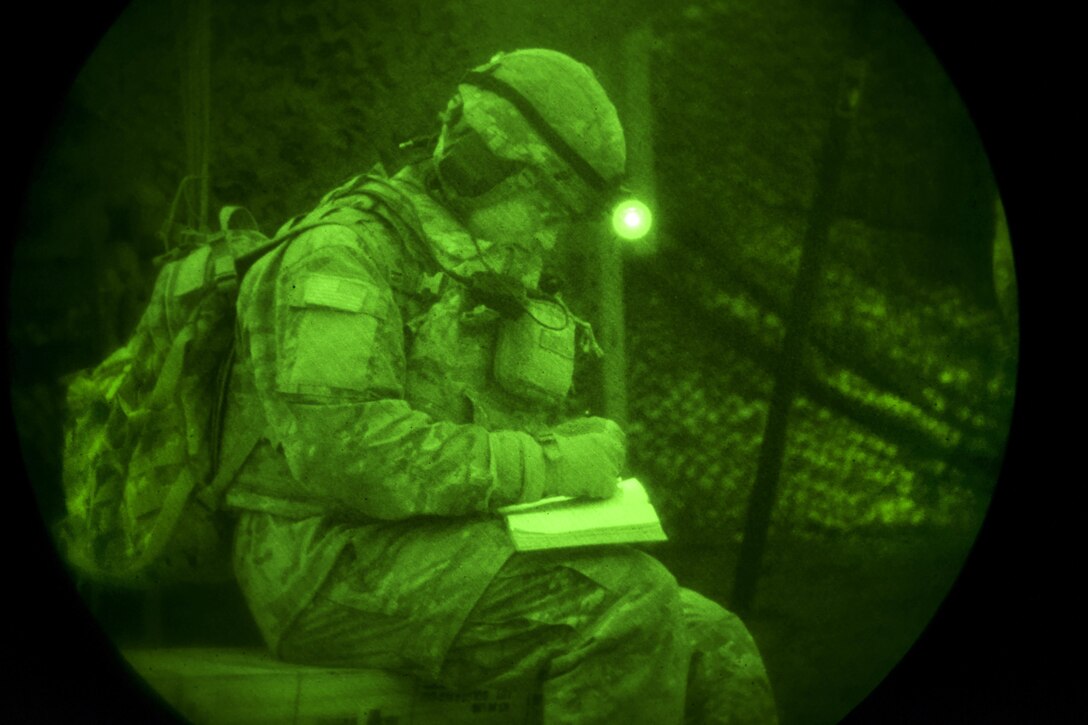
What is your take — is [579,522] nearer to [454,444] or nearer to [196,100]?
[454,444]

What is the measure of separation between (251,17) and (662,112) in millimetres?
954

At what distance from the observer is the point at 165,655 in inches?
113

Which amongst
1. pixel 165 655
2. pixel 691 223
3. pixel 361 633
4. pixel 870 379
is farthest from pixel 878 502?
pixel 165 655

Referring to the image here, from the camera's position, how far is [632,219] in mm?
2820

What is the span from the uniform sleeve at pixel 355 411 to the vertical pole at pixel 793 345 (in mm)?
551

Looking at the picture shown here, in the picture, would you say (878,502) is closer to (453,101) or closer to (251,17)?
(453,101)

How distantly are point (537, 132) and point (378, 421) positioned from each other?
73cm

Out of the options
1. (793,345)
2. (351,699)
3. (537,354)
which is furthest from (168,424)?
(793,345)

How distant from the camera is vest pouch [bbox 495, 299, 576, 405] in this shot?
2.74 metres

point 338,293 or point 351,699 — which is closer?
point 338,293

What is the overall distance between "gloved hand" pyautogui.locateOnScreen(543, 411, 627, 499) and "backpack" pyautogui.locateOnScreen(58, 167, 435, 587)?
1.82ft

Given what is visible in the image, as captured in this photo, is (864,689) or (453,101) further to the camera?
(864,689)

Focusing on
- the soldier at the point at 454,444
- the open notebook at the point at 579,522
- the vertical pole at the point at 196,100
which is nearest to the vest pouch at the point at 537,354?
the soldier at the point at 454,444

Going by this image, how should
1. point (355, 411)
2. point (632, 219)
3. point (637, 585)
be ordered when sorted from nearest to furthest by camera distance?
point (355, 411)
point (637, 585)
point (632, 219)
